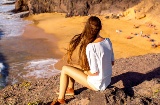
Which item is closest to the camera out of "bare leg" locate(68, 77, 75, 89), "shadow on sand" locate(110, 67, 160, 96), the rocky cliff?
"bare leg" locate(68, 77, 75, 89)

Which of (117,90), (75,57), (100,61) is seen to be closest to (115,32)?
(75,57)

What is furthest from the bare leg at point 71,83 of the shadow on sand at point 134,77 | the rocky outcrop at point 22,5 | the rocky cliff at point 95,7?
the rocky outcrop at point 22,5

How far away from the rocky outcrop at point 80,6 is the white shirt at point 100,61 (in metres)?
15.1

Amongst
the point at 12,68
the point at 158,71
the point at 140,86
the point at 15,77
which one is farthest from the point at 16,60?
the point at 140,86

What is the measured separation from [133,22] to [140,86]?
1235cm

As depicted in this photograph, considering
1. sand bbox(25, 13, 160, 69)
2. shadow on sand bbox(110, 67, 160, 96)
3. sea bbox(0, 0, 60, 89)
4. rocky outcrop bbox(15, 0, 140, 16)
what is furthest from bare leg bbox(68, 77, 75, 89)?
rocky outcrop bbox(15, 0, 140, 16)

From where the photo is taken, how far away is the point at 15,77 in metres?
9.70

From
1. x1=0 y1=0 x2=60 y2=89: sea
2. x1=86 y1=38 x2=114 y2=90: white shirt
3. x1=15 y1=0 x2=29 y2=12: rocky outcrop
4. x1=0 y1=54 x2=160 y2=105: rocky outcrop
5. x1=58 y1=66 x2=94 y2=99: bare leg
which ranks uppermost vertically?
x1=86 y1=38 x2=114 y2=90: white shirt

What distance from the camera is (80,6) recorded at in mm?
21156

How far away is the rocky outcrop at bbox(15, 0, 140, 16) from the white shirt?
15.1m

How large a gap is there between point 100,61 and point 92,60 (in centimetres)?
15

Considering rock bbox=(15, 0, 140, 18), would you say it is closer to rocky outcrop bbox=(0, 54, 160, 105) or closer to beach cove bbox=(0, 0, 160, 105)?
beach cove bbox=(0, 0, 160, 105)

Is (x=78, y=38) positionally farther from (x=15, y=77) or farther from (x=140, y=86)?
(x=15, y=77)

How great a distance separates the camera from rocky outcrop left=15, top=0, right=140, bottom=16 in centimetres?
1962
